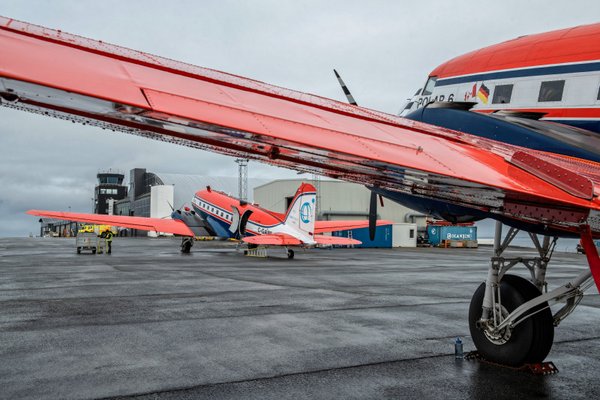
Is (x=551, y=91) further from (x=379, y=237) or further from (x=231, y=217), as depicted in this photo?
(x=379, y=237)

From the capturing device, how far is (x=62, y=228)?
129000 millimetres

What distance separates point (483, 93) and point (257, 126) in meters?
7.07

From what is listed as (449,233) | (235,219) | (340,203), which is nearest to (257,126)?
(235,219)

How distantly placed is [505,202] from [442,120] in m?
2.99

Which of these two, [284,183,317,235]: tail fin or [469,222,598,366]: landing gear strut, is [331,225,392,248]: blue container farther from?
[469,222,598,366]: landing gear strut

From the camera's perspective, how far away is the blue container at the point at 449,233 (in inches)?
2402

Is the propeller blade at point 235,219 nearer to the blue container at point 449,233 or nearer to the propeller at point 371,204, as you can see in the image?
the propeller at point 371,204

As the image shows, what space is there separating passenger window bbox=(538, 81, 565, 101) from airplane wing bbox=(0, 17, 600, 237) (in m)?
3.44

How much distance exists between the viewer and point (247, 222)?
3325cm

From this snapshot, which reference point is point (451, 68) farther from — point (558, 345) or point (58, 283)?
point (58, 283)

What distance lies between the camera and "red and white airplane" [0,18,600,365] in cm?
294

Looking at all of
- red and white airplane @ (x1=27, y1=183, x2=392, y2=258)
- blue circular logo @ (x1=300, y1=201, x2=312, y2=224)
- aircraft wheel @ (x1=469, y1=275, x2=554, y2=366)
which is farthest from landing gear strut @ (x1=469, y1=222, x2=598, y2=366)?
blue circular logo @ (x1=300, y1=201, x2=312, y2=224)

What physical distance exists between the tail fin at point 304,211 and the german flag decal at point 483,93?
21192 millimetres

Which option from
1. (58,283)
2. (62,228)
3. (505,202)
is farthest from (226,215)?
(62,228)
